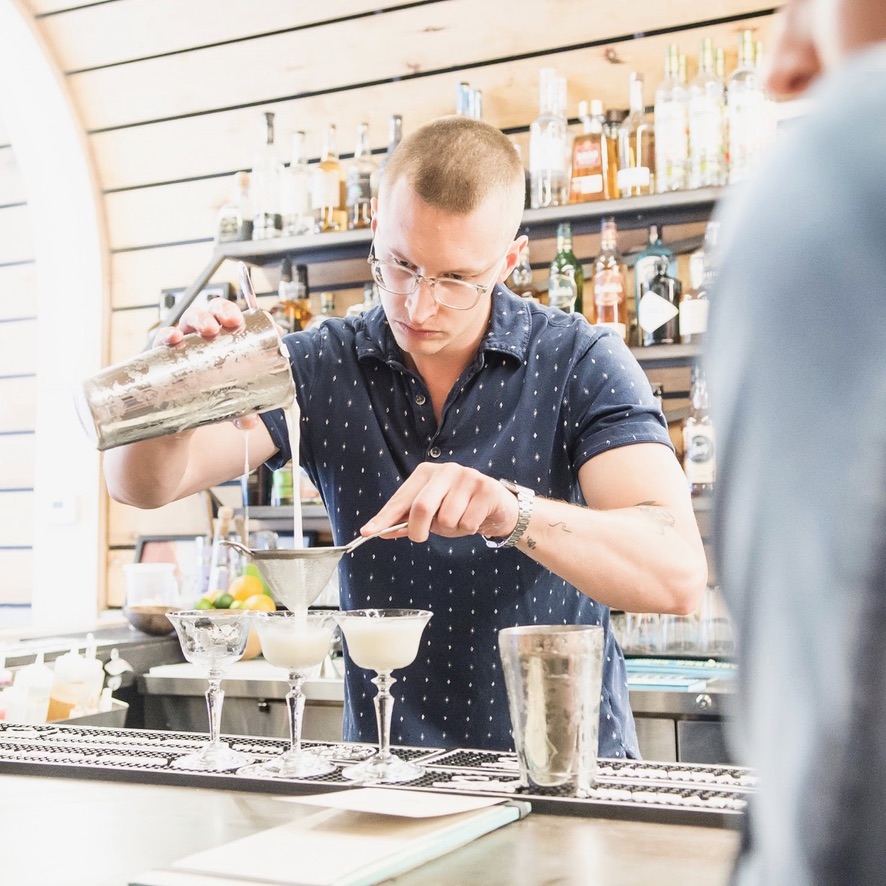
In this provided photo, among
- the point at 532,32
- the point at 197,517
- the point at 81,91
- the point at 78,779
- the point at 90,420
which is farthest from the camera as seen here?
the point at 81,91

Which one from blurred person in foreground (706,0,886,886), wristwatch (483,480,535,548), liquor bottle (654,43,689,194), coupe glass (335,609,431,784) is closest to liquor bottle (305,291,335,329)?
liquor bottle (654,43,689,194)

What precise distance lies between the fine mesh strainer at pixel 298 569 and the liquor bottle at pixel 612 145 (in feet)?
6.07

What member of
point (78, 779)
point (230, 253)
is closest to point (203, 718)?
point (230, 253)

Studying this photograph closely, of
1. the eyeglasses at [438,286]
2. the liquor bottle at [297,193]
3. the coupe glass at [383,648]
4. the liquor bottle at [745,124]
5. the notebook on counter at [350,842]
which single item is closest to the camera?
the notebook on counter at [350,842]

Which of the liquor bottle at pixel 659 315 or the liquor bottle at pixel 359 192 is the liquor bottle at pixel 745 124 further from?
the liquor bottle at pixel 359 192

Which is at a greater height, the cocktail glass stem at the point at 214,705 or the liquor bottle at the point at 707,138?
the liquor bottle at the point at 707,138

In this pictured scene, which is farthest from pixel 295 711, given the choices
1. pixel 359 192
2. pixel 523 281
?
pixel 359 192

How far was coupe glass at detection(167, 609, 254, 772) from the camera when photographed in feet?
4.49

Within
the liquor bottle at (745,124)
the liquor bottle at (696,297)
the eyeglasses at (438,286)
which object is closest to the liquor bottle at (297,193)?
the liquor bottle at (696,297)

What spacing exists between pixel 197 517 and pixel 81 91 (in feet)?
5.06

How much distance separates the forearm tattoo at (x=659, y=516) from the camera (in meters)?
1.55

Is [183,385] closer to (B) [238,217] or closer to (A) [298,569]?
(A) [298,569]

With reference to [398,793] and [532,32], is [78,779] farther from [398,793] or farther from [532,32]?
[532,32]

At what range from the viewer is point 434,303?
5.44 ft
